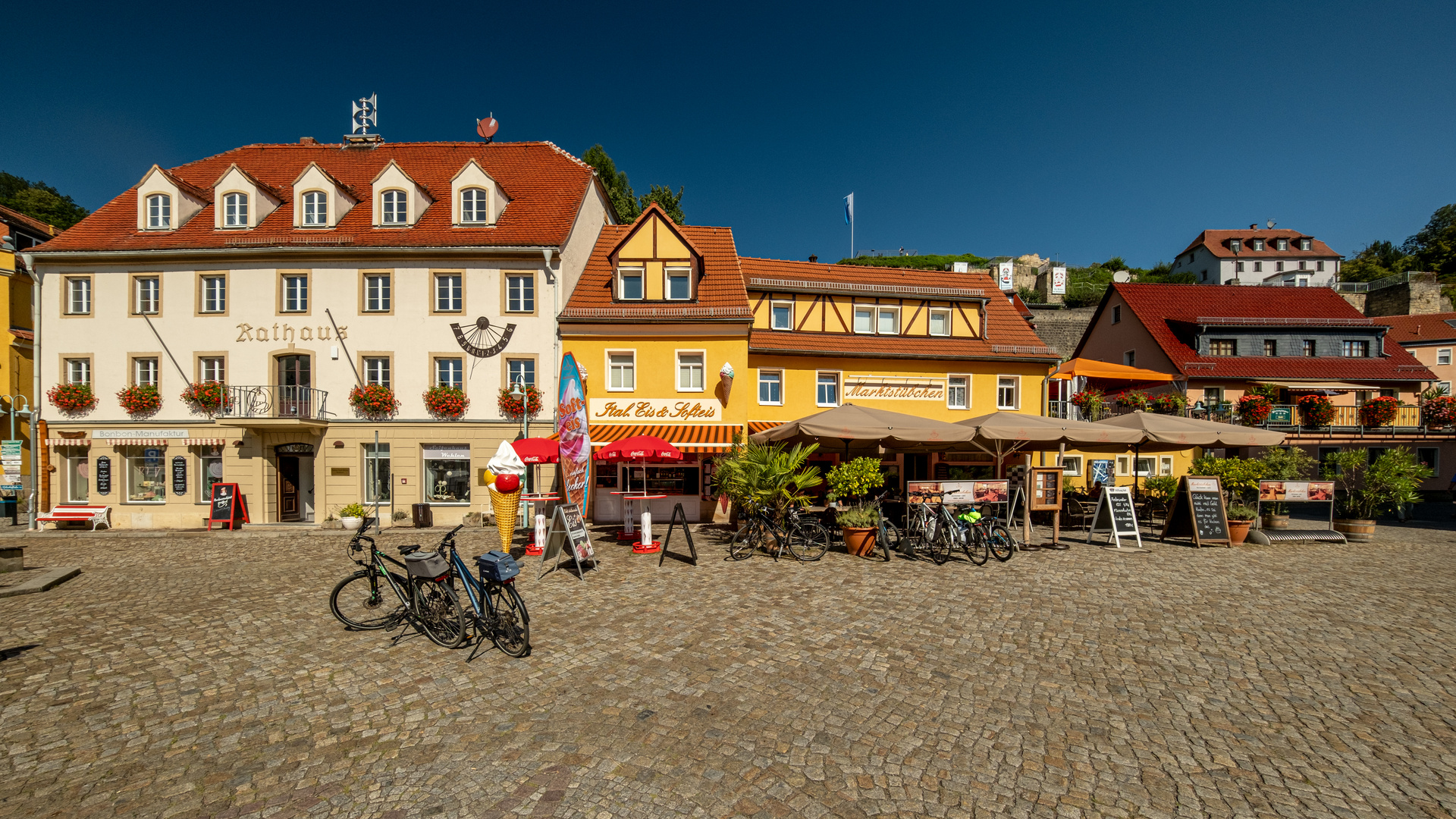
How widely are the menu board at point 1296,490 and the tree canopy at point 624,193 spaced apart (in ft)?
89.9

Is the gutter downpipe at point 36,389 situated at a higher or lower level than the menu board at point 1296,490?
higher

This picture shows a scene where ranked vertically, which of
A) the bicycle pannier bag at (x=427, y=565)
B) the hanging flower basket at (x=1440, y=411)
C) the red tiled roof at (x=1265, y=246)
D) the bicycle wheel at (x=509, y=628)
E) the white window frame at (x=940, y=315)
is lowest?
the bicycle wheel at (x=509, y=628)

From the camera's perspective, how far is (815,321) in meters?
20.8

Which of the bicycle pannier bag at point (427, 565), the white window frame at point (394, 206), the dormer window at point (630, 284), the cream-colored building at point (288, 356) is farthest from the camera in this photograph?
the white window frame at point (394, 206)

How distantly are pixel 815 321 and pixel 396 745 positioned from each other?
1797 cm

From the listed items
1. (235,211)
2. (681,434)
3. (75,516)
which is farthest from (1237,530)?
(75,516)

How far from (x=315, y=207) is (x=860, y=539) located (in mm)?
19628

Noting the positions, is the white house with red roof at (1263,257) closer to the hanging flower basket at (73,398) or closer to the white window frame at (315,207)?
the white window frame at (315,207)

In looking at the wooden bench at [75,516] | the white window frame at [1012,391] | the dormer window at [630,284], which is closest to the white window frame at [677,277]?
the dormer window at [630,284]

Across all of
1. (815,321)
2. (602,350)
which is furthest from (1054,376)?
(602,350)

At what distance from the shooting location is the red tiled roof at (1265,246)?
220 ft

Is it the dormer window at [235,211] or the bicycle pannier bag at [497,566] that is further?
the dormer window at [235,211]

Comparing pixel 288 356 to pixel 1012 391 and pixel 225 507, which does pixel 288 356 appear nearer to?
pixel 225 507

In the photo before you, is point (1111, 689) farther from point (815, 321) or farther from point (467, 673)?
point (815, 321)
